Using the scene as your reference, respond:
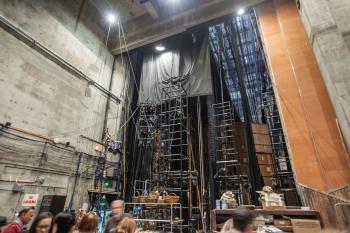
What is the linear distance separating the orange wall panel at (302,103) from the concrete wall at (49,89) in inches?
232

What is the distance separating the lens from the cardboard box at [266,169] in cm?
640

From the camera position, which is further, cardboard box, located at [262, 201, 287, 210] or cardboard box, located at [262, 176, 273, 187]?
cardboard box, located at [262, 176, 273, 187]

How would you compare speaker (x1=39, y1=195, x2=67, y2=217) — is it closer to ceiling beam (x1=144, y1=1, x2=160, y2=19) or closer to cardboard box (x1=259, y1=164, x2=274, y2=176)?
cardboard box (x1=259, y1=164, x2=274, y2=176)

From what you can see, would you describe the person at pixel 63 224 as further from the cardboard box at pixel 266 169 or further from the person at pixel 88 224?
the cardboard box at pixel 266 169

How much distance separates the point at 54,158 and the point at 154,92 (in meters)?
4.08

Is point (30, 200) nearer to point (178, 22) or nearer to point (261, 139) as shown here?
point (261, 139)

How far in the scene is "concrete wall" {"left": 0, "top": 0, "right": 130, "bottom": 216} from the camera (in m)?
4.78

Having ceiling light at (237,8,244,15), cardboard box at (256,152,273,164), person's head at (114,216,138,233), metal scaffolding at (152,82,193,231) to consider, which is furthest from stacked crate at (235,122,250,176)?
person's head at (114,216,138,233)

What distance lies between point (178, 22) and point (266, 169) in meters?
6.03

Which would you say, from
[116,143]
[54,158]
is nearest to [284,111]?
[116,143]

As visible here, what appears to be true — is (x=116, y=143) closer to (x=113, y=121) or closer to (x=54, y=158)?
(x=113, y=121)

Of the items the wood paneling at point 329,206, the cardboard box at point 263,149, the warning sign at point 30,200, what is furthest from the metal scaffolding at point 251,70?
the warning sign at point 30,200

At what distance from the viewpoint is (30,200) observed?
188 inches

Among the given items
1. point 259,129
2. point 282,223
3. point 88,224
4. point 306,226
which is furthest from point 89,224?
point 259,129
